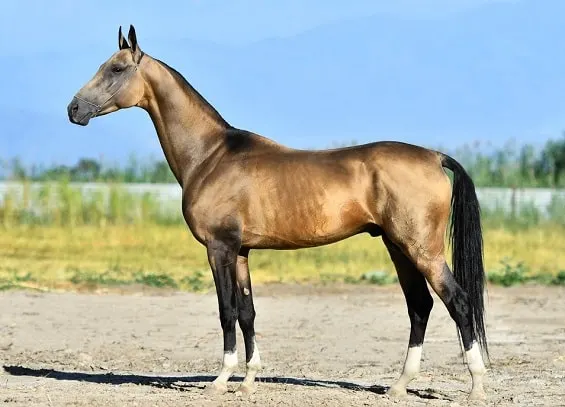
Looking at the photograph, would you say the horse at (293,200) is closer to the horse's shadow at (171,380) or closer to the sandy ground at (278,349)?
the horse's shadow at (171,380)

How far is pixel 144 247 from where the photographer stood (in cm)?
1973

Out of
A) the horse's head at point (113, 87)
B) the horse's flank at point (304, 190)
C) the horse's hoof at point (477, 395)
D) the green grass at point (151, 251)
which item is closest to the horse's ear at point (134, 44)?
the horse's head at point (113, 87)

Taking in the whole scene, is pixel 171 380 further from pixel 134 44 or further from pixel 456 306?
pixel 134 44

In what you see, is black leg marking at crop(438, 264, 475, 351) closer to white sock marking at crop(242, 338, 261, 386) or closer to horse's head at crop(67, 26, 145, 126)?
white sock marking at crop(242, 338, 261, 386)

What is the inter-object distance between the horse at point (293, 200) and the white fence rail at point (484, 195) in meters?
13.3

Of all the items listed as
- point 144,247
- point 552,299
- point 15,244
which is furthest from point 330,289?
point 15,244

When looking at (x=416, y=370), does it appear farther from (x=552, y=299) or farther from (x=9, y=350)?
(x=552, y=299)

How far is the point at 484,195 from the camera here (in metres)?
23.6

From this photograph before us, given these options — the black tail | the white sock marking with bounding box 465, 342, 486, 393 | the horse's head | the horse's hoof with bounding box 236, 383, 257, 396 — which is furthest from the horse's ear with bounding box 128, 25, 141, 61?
the white sock marking with bounding box 465, 342, 486, 393

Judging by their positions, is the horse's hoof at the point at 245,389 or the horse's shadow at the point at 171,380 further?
the horse's shadow at the point at 171,380

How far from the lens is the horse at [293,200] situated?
329 inches

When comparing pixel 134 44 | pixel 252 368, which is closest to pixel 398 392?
pixel 252 368

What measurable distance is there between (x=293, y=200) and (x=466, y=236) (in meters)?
1.20

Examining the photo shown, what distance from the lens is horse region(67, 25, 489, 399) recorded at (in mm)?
8359
